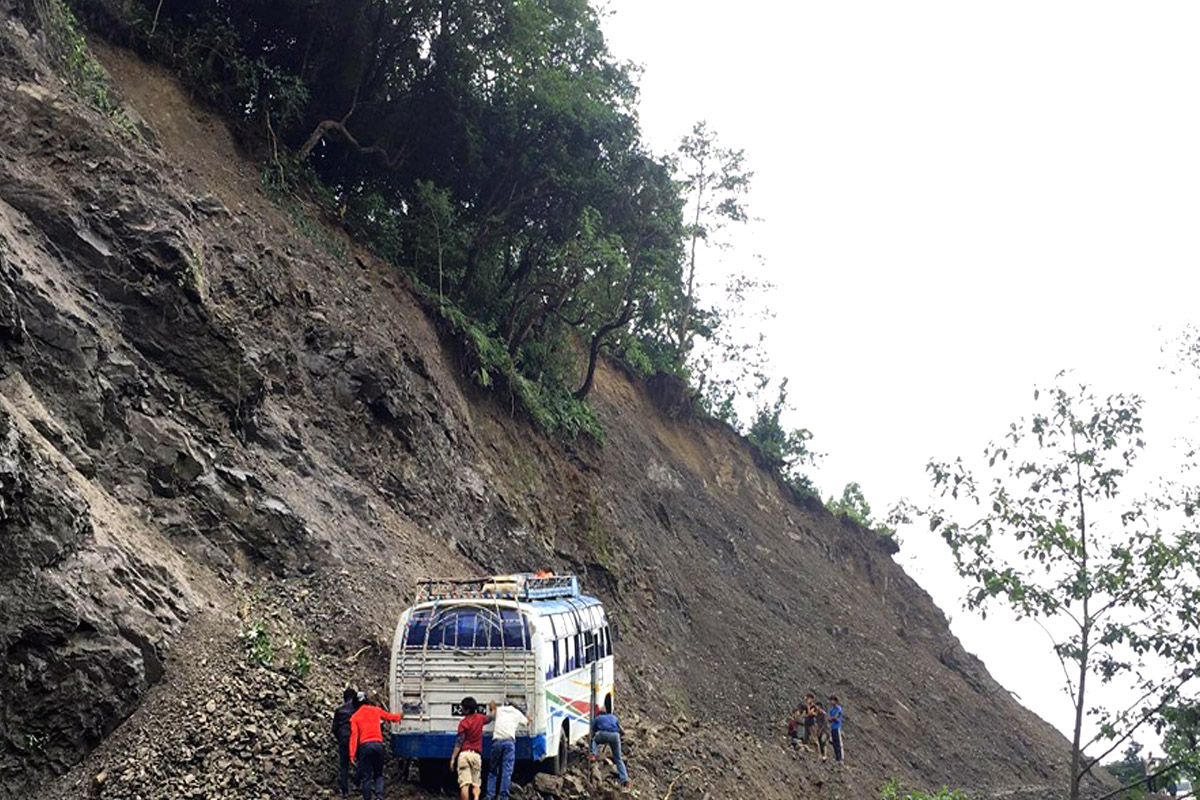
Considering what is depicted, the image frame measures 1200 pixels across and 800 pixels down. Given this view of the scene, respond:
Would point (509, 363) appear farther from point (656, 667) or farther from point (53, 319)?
point (53, 319)

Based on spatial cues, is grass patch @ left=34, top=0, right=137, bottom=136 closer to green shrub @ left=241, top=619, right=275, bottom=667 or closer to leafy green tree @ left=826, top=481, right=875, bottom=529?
green shrub @ left=241, top=619, right=275, bottom=667

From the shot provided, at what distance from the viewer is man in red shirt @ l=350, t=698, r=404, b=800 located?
11.2m

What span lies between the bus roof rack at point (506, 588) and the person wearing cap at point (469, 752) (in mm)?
1713

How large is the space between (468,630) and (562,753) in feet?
8.22

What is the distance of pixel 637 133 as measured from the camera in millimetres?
29922

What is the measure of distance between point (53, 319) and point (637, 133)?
19.3m

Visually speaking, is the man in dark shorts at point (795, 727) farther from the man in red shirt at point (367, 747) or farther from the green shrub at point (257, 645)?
the man in red shirt at point (367, 747)

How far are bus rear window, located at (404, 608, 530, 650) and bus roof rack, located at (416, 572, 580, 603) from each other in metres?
0.28

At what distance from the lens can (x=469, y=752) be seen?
1133cm

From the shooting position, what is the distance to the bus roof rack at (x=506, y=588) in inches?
540

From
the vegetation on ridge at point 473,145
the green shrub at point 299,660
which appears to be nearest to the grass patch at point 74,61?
the vegetation on ridge at point 473,145

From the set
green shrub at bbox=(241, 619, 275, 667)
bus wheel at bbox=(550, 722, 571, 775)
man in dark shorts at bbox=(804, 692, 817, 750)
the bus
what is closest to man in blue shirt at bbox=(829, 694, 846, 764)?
man in dark shorts at bbox=(804, 692, 817, 750)

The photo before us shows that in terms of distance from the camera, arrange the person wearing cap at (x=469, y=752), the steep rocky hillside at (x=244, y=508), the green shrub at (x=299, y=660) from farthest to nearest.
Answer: the green shrub at (x=299, y=660)
the steep rocky hillside at (x=244, y=508)
the person wearing cap at (x=469, y=752)

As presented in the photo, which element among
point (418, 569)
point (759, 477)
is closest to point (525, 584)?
point (418, 569)
